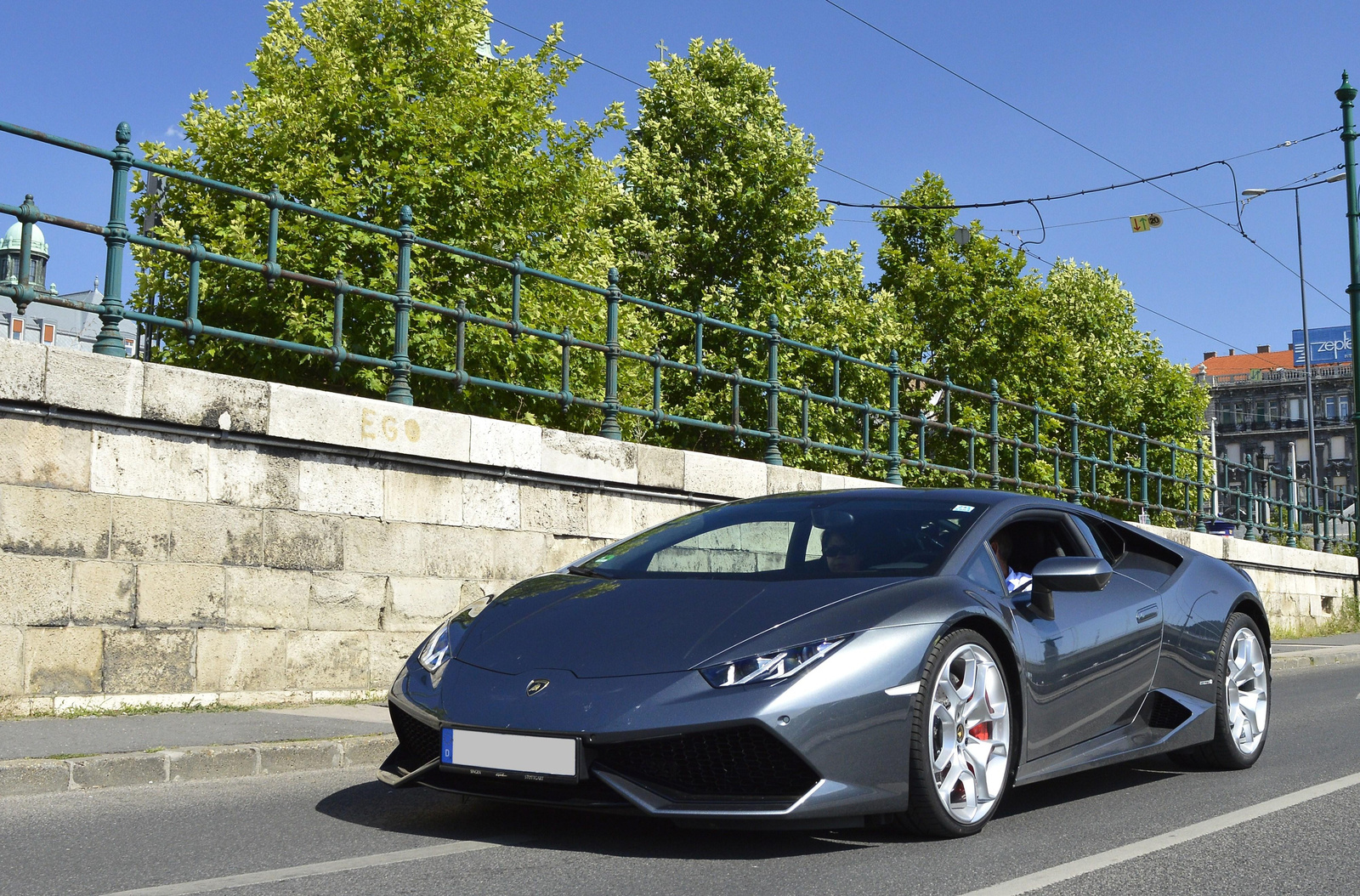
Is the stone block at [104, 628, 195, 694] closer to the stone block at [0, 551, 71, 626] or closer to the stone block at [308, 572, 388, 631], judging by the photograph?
the stone block at [0, 551, 71, 626]

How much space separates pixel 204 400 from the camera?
7086 millimetres

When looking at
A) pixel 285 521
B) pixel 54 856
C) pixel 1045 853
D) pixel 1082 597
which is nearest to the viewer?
pixel 54 856

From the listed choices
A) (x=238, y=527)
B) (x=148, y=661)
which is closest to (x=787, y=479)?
(x=238, y=527)

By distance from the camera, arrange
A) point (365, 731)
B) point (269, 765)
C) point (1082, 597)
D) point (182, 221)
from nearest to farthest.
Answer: point (1082, 597)
point (269, 765)
point (365, 731)
point (182, 221)

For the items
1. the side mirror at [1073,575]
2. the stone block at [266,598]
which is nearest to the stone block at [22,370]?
the stone block at [266,598]

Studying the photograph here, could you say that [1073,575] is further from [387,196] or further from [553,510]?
[387,196]

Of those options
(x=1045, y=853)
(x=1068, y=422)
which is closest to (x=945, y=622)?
(x=1045, y=853)

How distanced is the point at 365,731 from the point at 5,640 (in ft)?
5.73

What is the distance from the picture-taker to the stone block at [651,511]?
9844 mm

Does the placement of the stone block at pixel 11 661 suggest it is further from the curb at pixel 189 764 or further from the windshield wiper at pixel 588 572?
the windshield wiper at pixel 588 572

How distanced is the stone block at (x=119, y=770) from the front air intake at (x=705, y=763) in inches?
91.1

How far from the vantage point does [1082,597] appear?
523cm

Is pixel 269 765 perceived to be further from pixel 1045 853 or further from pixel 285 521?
pixel 1045 853

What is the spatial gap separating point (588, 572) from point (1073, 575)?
1.80 m
